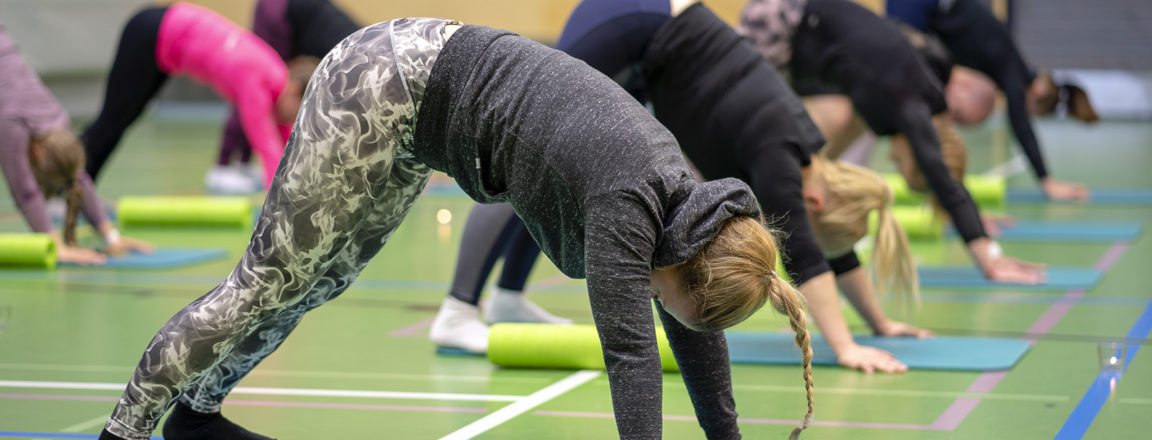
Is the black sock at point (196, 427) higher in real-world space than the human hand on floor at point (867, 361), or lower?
higher

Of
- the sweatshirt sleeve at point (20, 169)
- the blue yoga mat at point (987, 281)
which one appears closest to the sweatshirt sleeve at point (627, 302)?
the blue yoga mat at point (987, 281)

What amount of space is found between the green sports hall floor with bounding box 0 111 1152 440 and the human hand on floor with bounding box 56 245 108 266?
0.14 metres

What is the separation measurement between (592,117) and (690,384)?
603mm

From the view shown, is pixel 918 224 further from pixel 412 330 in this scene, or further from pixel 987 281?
pixel 412 330

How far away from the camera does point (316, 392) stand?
340 centimetres

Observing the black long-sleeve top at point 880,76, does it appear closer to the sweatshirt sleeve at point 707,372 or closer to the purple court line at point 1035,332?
the purple court line at point 1035,332

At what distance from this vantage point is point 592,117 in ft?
7.35

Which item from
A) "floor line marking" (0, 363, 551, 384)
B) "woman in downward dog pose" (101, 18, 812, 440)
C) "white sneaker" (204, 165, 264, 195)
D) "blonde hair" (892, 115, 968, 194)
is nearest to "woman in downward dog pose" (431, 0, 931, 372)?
"floor line marking" (0, 363, 551, 384)

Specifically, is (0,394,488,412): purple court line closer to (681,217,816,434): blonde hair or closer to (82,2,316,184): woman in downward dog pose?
(681,217,816,434): blonde hair

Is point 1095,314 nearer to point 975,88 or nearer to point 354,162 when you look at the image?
point 975,88

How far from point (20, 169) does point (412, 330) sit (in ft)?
6.76

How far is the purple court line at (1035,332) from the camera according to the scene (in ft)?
10.3

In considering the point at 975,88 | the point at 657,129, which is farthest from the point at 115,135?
the point at 657,129

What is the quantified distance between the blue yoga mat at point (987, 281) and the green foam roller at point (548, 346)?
1.95 meters
